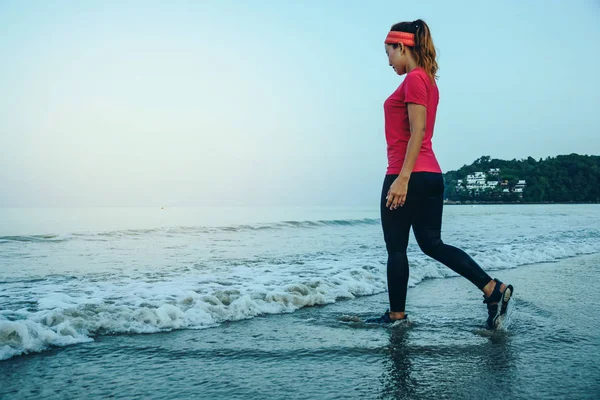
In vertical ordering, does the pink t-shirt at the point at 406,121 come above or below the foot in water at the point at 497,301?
above

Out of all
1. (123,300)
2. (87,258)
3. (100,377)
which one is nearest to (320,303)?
(123,300)

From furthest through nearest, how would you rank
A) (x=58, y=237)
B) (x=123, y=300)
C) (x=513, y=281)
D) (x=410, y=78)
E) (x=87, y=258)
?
1. (x=58, y=237)
2. (x=87, y=258)
3. (x=513, y=281)
4. (x=123, y=300)
5. (x=410, y=78)

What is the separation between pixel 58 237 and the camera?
12867 millimetres

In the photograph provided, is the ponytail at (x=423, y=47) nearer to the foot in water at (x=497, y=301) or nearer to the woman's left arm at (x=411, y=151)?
the woman's left arm at (x=411, y=151)

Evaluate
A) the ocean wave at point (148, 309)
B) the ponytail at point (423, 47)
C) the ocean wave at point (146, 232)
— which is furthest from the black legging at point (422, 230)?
the ocean wave at point (146, 232)

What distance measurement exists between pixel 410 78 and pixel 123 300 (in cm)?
303

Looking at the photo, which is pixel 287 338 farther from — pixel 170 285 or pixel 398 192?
pixel 170 285

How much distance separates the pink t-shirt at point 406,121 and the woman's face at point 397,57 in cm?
17

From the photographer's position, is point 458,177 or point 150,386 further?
point 458,177

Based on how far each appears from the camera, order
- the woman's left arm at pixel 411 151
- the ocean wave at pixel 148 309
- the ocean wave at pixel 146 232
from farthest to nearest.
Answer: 1. the ocean wave at pixel 146 232
2. the woman's left arm at pixel 411 151
3. the ocean wave at pixel 148 309

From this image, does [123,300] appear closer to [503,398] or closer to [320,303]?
[320,303]

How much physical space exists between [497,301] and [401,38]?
195 cm

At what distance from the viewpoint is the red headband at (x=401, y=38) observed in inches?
129

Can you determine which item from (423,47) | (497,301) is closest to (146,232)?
(423,47)
